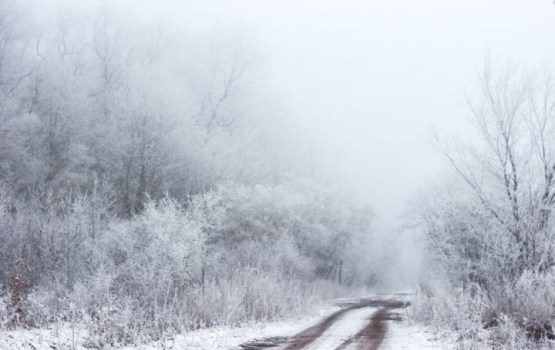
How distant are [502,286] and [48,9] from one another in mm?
46169

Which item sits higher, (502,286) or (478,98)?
(478,98)

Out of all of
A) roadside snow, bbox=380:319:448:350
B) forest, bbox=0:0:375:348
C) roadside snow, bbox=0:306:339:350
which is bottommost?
roadside snow, bbox=380:319:448:350

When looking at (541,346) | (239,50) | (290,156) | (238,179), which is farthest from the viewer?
(290,156)

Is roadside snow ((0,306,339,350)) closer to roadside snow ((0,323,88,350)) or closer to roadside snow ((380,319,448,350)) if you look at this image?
roadside snow ((0,323,88,350))

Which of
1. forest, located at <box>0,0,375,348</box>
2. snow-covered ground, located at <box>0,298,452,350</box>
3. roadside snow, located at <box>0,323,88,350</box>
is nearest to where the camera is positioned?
roadside snow, located at <box>0,323,88,350</box>

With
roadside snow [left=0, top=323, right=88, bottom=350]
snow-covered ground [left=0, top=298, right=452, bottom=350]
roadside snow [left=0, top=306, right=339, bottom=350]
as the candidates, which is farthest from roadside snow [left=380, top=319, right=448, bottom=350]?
roadside snow [left=0, top=323, right=88, bottom=350]

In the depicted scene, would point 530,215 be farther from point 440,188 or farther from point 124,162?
point 440,188

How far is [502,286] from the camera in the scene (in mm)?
14422

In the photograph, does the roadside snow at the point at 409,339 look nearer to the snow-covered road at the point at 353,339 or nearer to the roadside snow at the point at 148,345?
the snow-covered road at the point at 353,339

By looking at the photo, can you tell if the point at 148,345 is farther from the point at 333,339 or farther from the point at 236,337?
the point at 333,339

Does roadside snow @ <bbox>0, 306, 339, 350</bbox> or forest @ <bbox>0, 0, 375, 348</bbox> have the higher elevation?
forest @ <bbox>0, 0, 375, 348</bbox>

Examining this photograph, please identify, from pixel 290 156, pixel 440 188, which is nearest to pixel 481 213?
pixel 440 188

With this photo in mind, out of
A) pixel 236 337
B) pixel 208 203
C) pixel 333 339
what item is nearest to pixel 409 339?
pixel 333 339

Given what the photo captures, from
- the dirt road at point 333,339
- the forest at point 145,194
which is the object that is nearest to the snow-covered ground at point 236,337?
the dirt road at point 333,339
